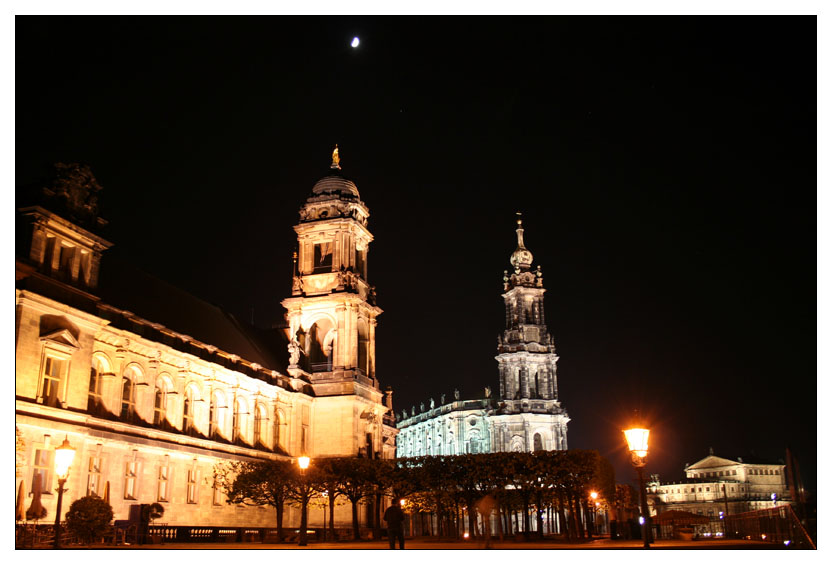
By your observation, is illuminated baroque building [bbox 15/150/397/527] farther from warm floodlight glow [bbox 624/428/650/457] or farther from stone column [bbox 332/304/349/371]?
warm floodlight glow [bbox 624/428/650/457]

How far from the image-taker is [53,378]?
36625mm

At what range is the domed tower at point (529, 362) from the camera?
103062mm

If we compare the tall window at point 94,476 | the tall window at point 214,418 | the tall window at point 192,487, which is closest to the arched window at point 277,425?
the tall window at point 214,418

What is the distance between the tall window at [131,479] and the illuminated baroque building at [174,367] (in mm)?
97

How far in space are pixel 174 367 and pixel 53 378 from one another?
11994mm

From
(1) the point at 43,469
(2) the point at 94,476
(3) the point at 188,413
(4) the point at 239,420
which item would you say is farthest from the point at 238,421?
(1) the point at 43,469

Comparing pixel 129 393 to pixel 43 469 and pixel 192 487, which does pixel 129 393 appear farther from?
pixel 43 469

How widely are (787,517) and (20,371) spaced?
30.3 meters

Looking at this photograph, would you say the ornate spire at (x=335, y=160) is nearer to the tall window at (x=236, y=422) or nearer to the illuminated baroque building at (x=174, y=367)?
the illuminated baroque building at (x=174, y=367)

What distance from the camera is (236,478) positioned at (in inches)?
1930

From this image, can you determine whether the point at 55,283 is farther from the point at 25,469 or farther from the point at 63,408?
the point at 25,469

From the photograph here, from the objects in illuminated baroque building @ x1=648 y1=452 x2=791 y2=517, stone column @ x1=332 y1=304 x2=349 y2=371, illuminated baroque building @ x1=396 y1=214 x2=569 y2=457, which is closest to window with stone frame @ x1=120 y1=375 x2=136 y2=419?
stone column @ x1=332 y1=304 x2=349 y2=371

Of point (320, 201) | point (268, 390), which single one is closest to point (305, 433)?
point (268, 390)
